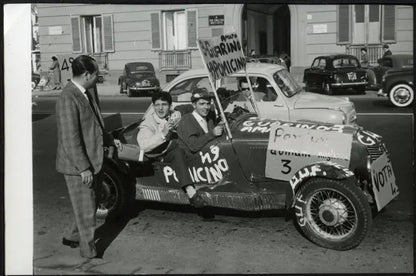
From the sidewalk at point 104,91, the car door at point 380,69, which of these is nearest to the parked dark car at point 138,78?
the sidewalk at point 104,91

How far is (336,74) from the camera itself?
11.8 metres

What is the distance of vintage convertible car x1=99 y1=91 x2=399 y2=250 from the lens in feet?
14.5

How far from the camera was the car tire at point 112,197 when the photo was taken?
→ 17.4ft

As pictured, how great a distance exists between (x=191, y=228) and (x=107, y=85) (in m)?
3.43

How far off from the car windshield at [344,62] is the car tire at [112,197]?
837cm

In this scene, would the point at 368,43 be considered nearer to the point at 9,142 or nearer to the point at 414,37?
the point at 414,37

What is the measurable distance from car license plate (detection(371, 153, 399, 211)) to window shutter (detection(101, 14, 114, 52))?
10.9 feet

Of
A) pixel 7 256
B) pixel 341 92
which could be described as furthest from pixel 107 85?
pixel 341 92

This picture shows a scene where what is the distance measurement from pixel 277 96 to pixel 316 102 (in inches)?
24.1

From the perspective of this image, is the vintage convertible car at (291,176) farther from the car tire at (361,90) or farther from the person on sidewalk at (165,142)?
the car tire at (361,90)

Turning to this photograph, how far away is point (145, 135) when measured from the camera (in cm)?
526

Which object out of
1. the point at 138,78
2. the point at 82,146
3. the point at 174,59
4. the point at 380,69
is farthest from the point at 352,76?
the point at 82,146

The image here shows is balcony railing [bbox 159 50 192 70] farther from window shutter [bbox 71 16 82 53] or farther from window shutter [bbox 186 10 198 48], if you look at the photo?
window shutter [bbox 71 16 82 53]

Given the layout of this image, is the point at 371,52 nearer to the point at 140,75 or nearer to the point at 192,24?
the point at 140,75
